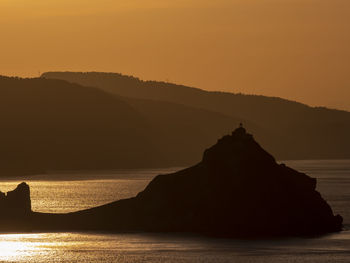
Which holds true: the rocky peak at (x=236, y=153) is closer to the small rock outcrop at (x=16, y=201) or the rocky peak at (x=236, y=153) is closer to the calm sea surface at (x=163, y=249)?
the calm sea surface at (x=163, y=249)

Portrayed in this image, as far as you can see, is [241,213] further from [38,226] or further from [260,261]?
[38,226]

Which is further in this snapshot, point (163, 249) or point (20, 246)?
point (20, 246)

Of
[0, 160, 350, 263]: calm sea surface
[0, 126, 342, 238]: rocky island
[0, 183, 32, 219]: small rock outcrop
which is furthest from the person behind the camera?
[0, 183, 32, 219]: small rock outcrop

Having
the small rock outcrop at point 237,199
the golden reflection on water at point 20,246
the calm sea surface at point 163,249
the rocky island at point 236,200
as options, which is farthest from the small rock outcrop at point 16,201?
the small rock outcrop at point 237,199

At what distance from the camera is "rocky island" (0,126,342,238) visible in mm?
136750

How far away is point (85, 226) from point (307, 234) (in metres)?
22.2

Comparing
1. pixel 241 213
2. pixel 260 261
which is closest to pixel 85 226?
pixel 241 213

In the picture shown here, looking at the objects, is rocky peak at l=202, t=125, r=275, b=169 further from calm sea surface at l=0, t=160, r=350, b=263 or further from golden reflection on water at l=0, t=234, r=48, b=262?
golden reflection on water at l=0, t=234, r=48, b=262

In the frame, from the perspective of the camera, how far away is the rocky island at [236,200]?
5384 inches

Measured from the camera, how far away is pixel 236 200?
136 m

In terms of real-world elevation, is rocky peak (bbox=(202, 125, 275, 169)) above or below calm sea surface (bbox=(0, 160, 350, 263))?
above

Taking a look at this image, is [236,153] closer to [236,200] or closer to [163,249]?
[236,200]

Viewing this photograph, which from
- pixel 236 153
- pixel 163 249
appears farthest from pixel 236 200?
pixel 163 249

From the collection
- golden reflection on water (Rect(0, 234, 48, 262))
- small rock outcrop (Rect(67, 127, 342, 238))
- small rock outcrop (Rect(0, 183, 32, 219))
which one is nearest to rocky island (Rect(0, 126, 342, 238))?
small rock outcrop (Rect(67, 127, 342, 238))
